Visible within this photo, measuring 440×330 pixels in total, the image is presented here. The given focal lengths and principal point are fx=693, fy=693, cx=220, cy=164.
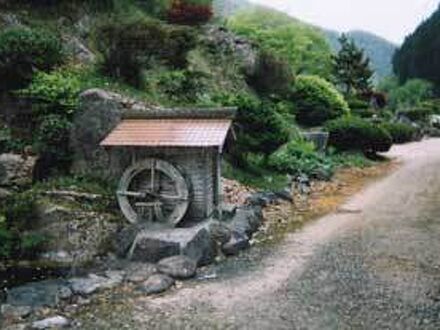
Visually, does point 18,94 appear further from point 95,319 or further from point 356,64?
point 356,64

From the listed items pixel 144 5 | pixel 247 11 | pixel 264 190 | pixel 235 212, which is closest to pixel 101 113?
pixel 235 212

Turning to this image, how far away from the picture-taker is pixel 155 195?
46.6 ft

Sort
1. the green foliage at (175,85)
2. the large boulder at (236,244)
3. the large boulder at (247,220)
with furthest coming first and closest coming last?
the green foliage at (175,85)
the large boulder at (247,220)
the large boulder at (236,244)

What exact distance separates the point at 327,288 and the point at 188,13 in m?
17.7

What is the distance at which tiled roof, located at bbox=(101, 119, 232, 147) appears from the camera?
1391 centimetres

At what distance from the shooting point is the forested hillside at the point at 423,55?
259ft

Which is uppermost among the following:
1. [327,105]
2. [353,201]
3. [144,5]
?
[144,5]

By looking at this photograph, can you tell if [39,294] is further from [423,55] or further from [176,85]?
[423,55]

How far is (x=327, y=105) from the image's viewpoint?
105 feet

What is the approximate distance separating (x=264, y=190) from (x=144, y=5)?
38.1 ft

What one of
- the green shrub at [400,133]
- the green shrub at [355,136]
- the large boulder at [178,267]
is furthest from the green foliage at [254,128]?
the green shrub at [400,133]

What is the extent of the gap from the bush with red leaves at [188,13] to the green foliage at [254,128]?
7521 millimetres

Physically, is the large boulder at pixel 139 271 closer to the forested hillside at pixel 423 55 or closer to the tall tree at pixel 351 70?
the tall tree at pixel 351 70

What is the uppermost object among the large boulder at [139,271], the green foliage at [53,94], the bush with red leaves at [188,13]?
the bush with red leaves at [188,13]
